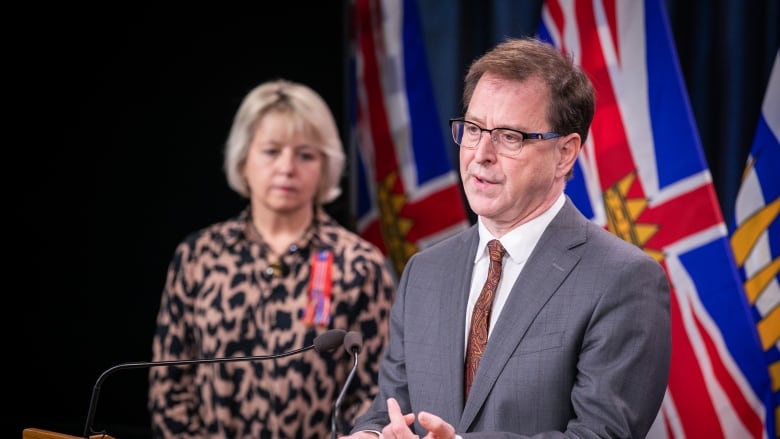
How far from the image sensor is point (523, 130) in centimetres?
190

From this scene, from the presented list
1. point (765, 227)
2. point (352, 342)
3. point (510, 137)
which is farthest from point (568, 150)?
point (765, 227)

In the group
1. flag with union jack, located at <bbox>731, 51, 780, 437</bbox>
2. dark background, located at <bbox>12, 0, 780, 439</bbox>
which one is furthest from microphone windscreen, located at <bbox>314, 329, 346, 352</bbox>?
dark background, located at <bbox>12, 0, 780, 439</bbox>

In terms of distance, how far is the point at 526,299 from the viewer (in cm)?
189

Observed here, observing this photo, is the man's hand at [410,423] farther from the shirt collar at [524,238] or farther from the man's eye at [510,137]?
the man's eye at [510,137]

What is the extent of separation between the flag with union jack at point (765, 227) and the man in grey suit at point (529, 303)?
988 millimetres

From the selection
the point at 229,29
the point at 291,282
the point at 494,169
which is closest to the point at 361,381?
the point at 291,282

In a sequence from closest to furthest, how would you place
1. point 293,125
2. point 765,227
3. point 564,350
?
point 564,350
point 765,227
point 293,125

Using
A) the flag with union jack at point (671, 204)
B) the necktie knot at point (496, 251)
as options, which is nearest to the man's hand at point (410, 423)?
the necktie knot at point (496, 251)

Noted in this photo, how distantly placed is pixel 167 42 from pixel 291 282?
1.76 meters

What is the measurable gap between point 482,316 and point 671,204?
3.53 feet

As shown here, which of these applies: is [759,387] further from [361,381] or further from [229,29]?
[229,29]

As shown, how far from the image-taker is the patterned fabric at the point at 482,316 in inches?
76.0

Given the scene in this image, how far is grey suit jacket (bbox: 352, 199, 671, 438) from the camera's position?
177 centimetres

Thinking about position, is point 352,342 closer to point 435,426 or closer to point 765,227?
point 435,426
